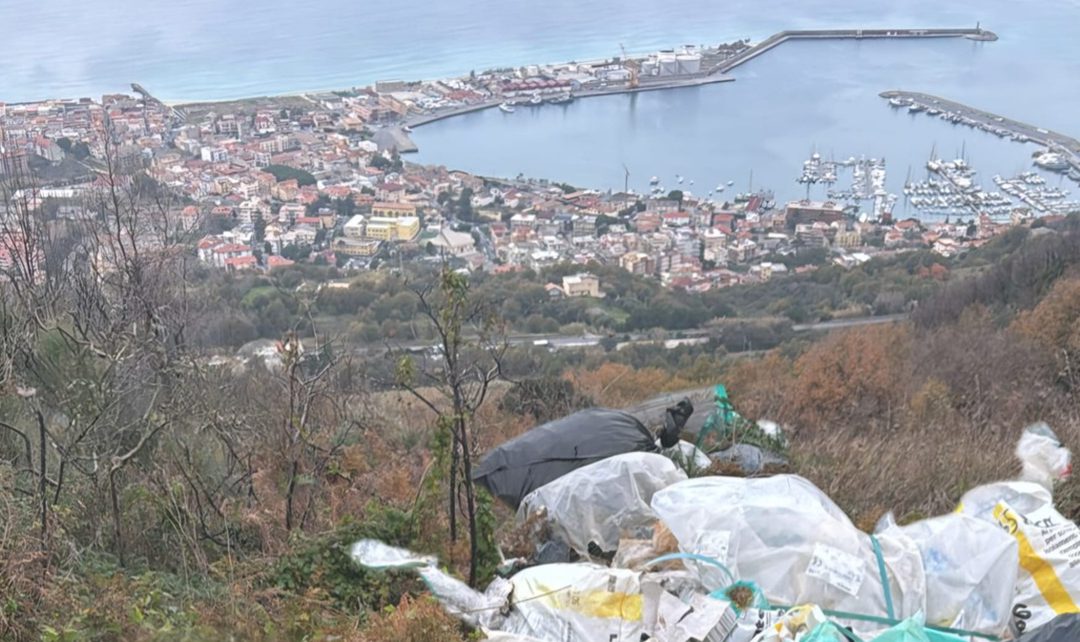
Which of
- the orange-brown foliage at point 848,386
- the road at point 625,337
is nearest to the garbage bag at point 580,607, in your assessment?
the orange-brown foliage at point 848,386

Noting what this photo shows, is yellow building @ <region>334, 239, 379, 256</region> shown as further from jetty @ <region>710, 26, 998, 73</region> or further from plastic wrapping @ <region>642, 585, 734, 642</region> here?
jetty @ <region>710, 26, 998, 73</region>

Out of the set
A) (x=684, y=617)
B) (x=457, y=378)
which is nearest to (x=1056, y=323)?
(x=684, y=617)

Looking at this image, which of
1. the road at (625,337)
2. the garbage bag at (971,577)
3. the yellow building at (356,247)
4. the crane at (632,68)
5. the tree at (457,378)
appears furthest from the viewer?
the crane at (632,68)

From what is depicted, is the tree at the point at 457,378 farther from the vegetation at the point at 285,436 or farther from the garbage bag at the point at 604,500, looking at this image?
the garbage bag at the point at 604,500

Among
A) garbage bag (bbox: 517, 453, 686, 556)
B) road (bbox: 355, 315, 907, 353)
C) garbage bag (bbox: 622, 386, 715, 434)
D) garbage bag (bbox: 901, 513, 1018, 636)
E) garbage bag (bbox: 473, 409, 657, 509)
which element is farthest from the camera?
road (bbox: 355, 315, 907, 353)

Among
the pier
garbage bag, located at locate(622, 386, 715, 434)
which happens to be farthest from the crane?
garbage bag, located at locate(622, 386, 715, 434)

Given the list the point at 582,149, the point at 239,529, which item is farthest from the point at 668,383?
the point at 582,149

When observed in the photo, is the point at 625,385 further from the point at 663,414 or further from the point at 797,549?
the point at 797,549
